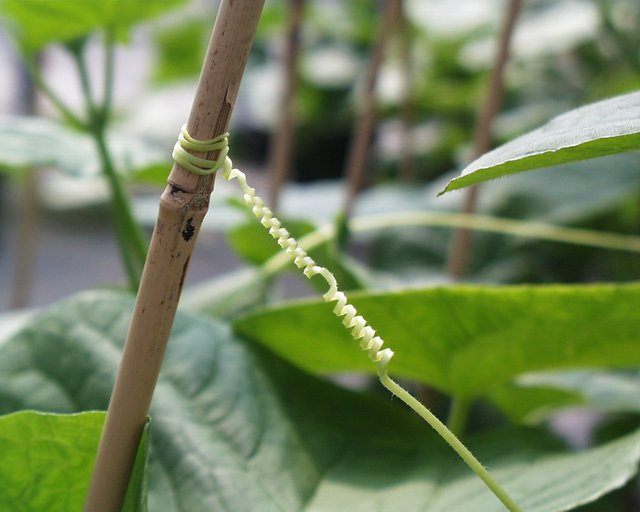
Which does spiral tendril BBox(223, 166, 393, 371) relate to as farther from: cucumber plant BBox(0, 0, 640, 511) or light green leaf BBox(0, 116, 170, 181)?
light green leaf BBox(0, 116, 170, 181)

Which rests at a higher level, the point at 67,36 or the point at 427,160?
the point at 427,160

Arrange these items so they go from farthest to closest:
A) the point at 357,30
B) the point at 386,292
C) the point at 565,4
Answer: the point at 357,30 < the point at 565,4 < the point at 386,292

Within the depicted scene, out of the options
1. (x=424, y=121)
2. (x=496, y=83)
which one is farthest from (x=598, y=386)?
(x=424, y=121)

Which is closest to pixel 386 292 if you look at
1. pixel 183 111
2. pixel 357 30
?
pixel 357 30

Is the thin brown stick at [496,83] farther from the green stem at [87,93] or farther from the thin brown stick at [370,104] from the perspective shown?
the green stem at [87,93]

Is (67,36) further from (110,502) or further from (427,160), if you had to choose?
(427,160)
